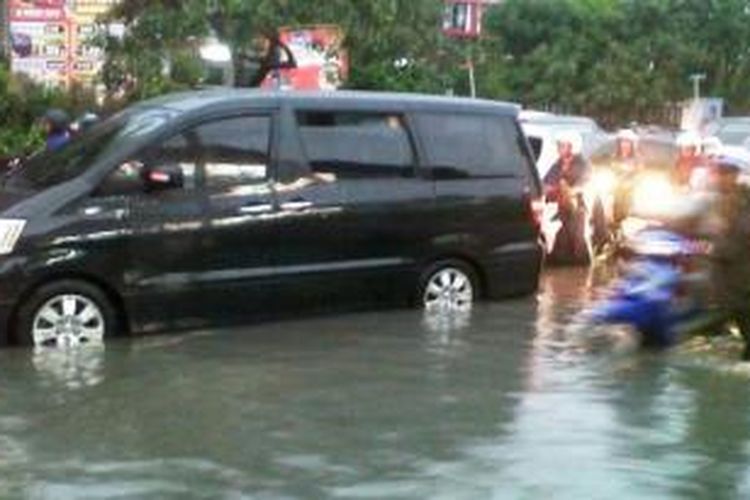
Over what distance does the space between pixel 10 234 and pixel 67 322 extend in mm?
689

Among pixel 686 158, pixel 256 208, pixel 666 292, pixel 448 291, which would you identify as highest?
pixel 686 158

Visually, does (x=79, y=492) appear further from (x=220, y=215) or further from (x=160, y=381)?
(x=220, y=215)

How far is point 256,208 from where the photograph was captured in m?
10.8

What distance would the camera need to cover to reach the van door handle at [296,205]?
35.8 feet

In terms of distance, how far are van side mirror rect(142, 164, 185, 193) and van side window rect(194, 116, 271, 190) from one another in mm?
250

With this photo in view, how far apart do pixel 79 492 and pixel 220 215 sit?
181 inches

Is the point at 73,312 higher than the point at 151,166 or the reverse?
the reverse

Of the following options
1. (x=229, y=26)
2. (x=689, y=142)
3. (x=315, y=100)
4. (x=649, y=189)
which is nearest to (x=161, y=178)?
(x=315, y=100)

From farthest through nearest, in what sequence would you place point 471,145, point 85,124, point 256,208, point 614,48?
point 614,48, point 85,124, point 471,145, point 256,208

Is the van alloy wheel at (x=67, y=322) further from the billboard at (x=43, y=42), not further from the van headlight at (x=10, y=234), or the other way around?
the billboard at (x=43, y=42)

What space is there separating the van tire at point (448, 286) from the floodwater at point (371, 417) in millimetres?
707

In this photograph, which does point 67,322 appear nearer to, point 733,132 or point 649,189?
point 649,189

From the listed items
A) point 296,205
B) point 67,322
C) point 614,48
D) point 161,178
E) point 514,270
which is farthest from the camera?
point 614,48

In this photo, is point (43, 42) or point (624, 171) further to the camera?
point (43, 42)
